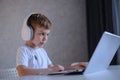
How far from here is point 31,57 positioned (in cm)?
173

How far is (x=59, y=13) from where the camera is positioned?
12.7 ft

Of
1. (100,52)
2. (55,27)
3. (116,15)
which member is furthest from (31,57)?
(55,27)

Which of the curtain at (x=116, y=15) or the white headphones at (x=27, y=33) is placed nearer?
the white headphones at (x=27, y=33)

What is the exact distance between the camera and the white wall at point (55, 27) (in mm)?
3820

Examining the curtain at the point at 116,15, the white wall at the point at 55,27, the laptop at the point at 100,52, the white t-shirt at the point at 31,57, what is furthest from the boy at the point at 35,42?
the white wall at the point at 55,27

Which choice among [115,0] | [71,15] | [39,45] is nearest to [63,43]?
[71,15]

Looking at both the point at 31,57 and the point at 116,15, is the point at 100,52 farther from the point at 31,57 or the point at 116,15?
the point at 116,15

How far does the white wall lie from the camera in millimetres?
3820

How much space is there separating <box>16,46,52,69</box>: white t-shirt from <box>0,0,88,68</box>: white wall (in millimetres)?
1904

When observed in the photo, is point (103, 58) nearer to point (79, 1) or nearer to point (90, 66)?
point (90, 66)

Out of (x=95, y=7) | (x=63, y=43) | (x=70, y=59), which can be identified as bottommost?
(x=70, y=59)

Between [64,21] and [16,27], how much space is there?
2.51ft

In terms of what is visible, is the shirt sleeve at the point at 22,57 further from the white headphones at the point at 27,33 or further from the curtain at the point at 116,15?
the curtain at the point at 116,15

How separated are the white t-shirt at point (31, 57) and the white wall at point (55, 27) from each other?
190 cm
